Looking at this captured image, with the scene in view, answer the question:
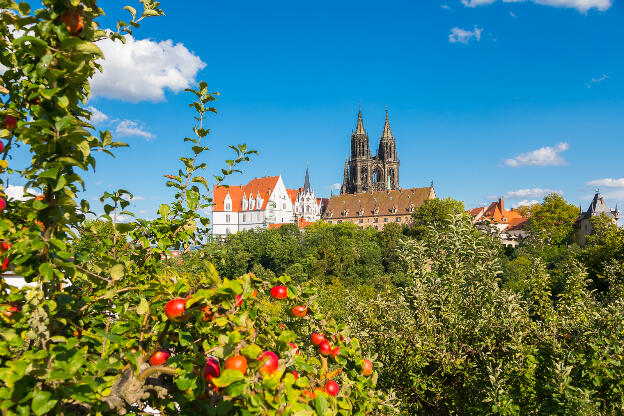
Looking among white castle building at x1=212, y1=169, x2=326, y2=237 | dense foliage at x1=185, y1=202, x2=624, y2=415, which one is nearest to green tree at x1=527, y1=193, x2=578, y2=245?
white castle building at x1=212, y1=169, x2=326, y2=237

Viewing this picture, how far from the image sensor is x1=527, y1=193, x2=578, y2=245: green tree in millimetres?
64750

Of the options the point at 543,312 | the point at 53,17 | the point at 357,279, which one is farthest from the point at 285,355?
the point at 357,279

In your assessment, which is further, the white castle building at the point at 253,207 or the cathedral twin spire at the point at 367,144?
the cathedral twin spire at the point at 367,144

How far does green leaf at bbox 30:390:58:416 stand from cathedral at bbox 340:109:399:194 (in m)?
110

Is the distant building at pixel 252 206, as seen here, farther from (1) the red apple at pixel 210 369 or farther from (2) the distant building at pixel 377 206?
(1) the red apple at pixel 210 369

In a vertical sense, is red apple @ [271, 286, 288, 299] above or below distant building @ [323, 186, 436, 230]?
below

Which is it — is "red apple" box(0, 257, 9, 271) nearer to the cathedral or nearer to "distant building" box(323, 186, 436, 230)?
"distant building" box(323, 186, 436, 230)

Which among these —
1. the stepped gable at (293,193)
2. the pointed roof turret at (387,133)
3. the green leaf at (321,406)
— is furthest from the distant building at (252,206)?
the green leaf at (321,406)

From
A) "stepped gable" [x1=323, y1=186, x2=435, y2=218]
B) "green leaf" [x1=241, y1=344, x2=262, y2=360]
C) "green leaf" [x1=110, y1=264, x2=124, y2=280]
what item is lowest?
"green leaf" [x1=241, y1=344, x2=262, y2=360]

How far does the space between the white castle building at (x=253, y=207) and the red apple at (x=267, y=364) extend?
90393 millimetres

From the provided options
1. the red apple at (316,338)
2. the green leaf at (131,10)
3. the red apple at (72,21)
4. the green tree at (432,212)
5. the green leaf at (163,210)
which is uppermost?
the green tree at (432,212)

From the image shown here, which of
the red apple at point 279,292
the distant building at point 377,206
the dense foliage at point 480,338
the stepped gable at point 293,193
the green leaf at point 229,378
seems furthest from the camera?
the stepped gable at point 293,193

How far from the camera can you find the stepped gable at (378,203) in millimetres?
93375

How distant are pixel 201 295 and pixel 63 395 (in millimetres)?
718
